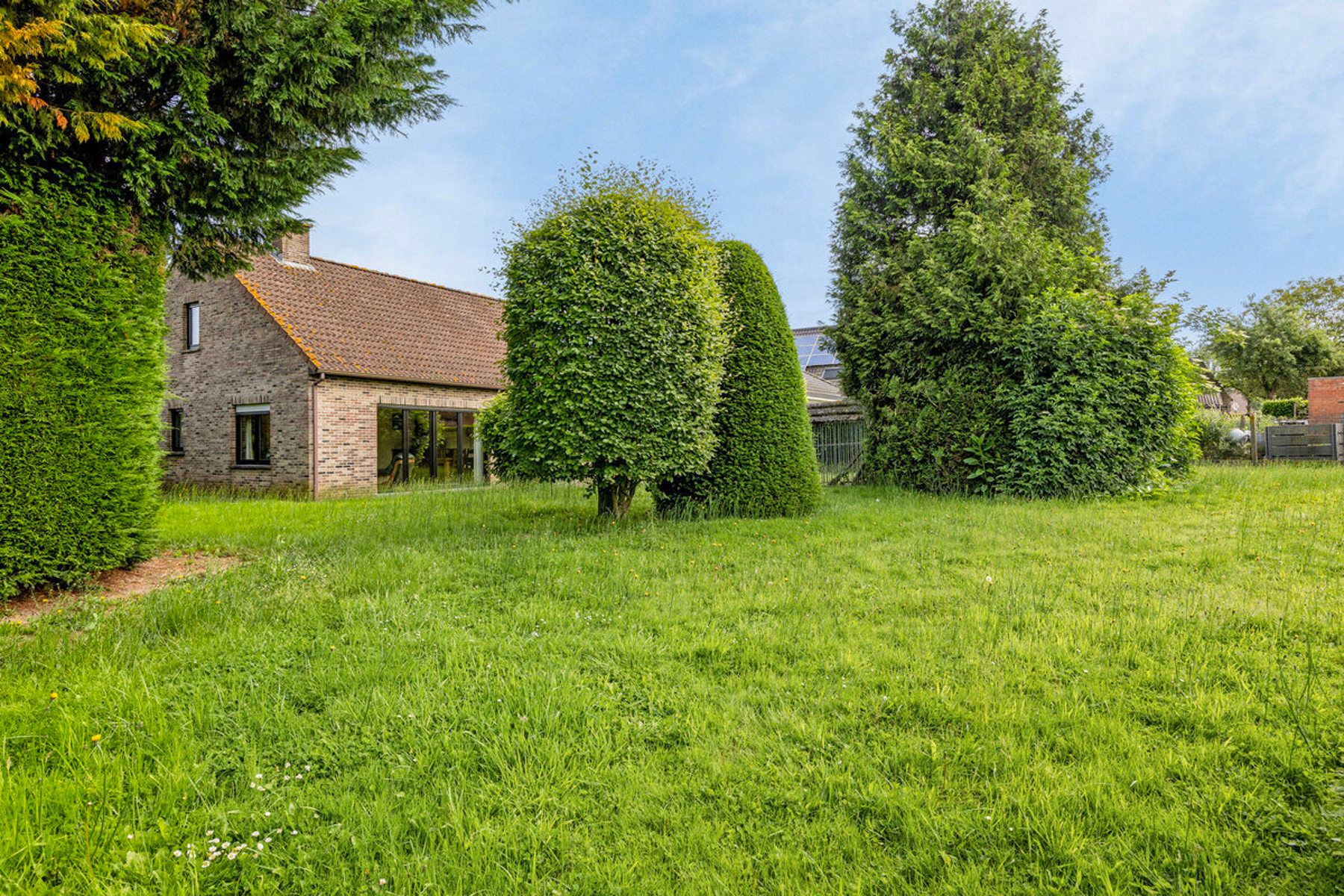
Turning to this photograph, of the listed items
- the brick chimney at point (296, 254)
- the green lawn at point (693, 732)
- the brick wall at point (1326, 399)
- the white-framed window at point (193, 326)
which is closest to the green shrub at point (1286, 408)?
the brick wall at point (1326, 399)

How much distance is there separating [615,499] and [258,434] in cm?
1195

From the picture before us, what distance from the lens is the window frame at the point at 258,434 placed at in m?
15.1

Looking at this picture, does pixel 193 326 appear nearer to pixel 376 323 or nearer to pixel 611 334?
pixel 376 323

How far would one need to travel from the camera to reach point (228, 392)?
15.8 meters

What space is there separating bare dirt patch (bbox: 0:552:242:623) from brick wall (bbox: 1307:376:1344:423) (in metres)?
32.5

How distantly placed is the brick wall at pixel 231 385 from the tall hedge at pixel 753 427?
1018cm

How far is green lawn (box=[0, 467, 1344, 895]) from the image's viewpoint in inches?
84.0

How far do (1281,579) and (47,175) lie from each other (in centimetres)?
1066

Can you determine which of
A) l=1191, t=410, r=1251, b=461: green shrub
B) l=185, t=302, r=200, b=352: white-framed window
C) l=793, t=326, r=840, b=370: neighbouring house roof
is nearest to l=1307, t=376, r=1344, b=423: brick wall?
l=1191, t=410, r=1251, b=461: green shrub

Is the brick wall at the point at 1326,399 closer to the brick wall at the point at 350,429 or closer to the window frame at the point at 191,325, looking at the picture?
the brick wall at the point at 350,429

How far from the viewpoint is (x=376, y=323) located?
661 inches

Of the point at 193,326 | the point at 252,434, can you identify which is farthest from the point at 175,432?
the point at 252,434

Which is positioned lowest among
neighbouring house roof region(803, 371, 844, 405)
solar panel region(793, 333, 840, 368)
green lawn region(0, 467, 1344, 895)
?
green lawn region(0, 467, 1344, 895)

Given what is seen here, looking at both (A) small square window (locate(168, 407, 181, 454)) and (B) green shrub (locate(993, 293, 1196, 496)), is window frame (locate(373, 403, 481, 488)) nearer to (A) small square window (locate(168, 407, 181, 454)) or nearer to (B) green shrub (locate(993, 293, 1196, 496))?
(A) small square window (locate(168, 407, 181, 454))
